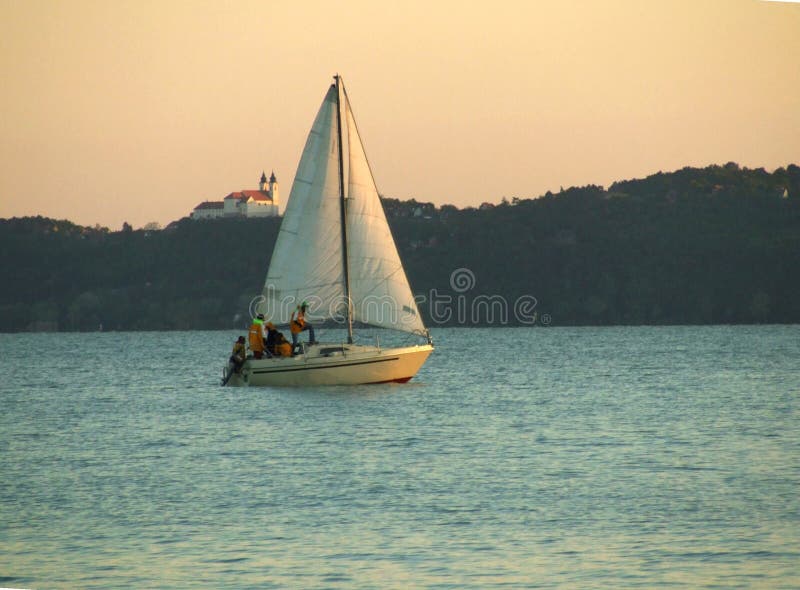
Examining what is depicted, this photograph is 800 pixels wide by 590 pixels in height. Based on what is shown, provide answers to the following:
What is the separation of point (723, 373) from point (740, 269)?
149ft

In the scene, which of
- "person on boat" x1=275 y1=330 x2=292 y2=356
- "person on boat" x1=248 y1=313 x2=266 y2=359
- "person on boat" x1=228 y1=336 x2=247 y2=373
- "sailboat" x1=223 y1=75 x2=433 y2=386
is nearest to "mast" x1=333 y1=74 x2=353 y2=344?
"sailboat" x1=223 y1=75 x2=433 y2=386

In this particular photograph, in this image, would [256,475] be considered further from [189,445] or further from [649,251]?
[649,251]

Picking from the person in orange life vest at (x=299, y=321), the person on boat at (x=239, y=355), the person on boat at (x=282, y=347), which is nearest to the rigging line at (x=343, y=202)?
the person in orange life vest at (x=299, y=321)

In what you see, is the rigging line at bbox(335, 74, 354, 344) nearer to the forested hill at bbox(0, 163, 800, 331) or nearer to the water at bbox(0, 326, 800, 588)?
the water at bbox(0, 326, 800, 588)

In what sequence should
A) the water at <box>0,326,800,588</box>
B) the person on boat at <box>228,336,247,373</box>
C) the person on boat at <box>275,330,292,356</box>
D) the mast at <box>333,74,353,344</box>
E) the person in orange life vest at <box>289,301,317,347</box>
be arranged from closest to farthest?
the water at <box>0,326,800,588</box>, the person in orange life vest at <box>289,301,317,347</box>, the mast at <box>333,74,353,344</box>, the person on boat at <box>275,330,292,356</box>, the person on boat at <box>228,336,247,373</box>

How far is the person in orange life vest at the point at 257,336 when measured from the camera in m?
34.2

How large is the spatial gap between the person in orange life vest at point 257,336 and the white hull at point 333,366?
29 centimetres

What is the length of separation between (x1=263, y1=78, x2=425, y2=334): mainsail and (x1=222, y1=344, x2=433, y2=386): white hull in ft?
2.81

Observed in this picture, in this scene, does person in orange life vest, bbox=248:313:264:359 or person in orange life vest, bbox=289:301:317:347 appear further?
person in orange life vest, bbox=248:313:264:359

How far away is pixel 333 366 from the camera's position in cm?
3347

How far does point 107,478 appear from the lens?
72.1ft

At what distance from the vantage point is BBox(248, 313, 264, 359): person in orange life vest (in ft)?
112

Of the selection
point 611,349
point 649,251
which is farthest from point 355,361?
point 649,251

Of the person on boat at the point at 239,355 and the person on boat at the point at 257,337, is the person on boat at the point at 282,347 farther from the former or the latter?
the person on boat at the point at 239,355
